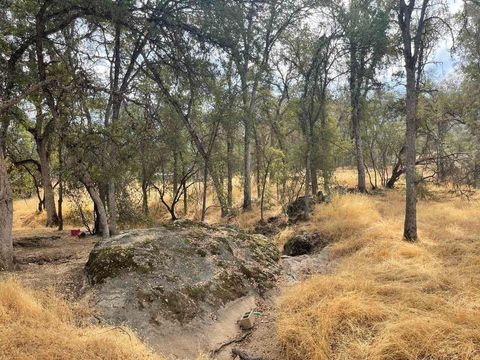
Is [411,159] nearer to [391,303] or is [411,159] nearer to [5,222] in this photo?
[391,303]

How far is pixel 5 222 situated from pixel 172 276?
3.02m

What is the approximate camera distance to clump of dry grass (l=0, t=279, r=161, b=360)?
3254 millimetres

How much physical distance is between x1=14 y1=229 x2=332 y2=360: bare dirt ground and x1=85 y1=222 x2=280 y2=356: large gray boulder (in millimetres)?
191

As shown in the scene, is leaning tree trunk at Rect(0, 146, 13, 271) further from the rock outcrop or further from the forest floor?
Result: the rock outcrop

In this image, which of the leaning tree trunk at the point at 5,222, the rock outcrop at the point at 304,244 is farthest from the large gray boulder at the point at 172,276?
the rock outcrop at the point at 304,244

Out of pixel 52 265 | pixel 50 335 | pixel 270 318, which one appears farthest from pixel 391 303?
pixel 52 265

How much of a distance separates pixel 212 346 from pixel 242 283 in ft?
6.01

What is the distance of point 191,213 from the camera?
877 inches

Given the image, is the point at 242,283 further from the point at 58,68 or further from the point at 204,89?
the point at 58,68

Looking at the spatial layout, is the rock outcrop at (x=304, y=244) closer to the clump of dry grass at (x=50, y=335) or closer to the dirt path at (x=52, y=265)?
the dirt path at (x=52, y=265)

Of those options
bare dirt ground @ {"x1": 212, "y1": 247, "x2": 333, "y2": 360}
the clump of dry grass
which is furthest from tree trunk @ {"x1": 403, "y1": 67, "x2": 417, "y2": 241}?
the clump of dry grass

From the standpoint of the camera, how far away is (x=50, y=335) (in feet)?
11.4

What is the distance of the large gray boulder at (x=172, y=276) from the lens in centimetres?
494

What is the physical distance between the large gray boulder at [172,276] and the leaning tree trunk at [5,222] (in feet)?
4.68
